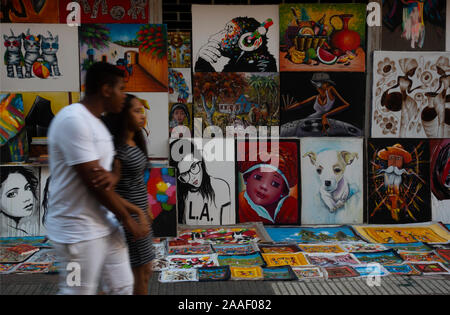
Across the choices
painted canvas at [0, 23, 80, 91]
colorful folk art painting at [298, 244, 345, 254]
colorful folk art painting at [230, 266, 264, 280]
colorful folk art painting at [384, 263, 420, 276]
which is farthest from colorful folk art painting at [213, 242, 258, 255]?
painted canvas at [0, 23, 80, 91]

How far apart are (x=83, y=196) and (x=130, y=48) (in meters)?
3.74

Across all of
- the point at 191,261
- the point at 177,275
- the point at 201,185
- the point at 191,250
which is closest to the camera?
the point at 177,275

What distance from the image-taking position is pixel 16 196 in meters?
5.16

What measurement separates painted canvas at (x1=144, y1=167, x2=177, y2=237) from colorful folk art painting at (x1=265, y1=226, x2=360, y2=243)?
1.21 m

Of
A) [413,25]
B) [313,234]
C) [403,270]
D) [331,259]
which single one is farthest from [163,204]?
[413,25]

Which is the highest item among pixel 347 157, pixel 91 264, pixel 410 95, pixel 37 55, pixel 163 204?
pixel 37 55

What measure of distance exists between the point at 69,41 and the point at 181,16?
56.1 inches

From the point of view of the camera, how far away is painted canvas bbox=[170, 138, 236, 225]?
559 cm

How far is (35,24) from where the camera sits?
541 cm

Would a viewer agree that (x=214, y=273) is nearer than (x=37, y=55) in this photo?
Yes

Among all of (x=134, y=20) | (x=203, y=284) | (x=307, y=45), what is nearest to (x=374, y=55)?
(x=307, y=45)

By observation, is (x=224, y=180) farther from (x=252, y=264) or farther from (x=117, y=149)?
(x=117, y=149)

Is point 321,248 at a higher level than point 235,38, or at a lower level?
lower

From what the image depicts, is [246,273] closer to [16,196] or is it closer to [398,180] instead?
[398,180]
